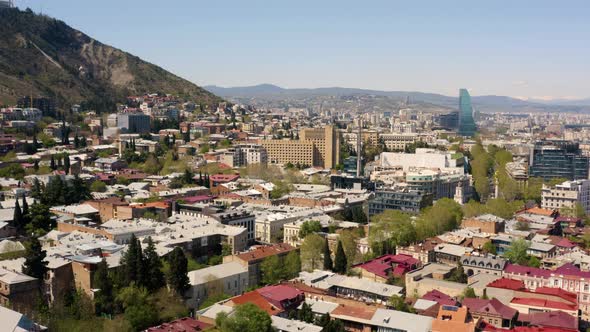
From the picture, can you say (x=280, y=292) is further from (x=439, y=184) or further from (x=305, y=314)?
(x=439, y=184)

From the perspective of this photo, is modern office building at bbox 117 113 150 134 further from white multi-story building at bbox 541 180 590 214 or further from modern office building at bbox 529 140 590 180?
white multi-story building at bbox 541 180 590 214

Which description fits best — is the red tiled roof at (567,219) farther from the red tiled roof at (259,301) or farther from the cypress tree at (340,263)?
the red tiled roof at (259,301)

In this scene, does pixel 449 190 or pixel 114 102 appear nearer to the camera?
pixel 449 190

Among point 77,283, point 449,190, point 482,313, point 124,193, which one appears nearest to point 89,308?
point 77,283

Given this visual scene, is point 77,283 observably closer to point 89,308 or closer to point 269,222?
point 89,308

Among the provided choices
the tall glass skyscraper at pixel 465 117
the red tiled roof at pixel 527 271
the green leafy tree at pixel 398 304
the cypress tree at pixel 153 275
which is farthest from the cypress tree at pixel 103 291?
the tall glass skyscraper at pixel 465 117

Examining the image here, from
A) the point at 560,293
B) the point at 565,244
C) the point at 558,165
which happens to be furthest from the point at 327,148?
the point at 560,293

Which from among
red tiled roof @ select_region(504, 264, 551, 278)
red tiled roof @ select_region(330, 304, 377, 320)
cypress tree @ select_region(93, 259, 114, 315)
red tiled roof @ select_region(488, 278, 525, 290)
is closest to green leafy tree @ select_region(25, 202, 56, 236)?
cypress tree @ select_region(93, 259, 114, 315)
